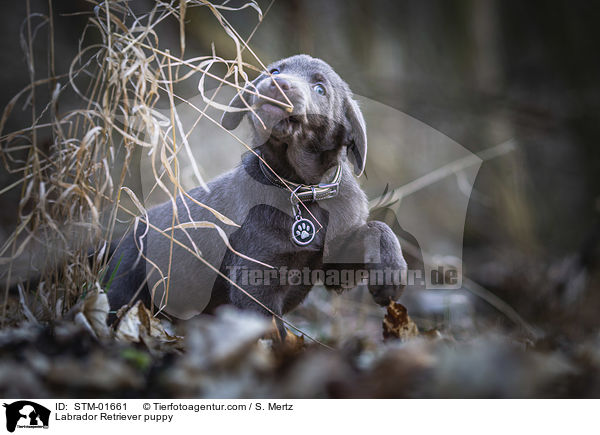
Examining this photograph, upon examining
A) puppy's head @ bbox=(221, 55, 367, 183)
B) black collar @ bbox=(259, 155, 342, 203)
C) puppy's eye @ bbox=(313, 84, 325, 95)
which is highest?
puppy's eye @ bbox=(313, 84, 325, 95)

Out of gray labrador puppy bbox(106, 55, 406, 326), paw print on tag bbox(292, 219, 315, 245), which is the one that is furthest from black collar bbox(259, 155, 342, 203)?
paw print on tag bbox(292, 219, 315, 245)

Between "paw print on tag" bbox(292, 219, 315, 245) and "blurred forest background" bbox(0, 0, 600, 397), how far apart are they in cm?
107

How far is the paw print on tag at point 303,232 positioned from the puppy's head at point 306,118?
22 centimetres

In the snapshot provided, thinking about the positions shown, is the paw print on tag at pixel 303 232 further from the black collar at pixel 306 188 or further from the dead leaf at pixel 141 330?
the dead leaf at pixel 141 330

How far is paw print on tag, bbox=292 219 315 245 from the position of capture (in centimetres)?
225

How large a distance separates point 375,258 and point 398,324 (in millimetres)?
437

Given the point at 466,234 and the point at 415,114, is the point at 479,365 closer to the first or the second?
the point at 415,114

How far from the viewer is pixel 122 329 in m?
1.64

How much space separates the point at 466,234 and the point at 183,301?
186 inches

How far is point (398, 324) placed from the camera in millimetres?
1989

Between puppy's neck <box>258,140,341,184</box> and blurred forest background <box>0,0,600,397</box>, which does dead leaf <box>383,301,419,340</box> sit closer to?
blurred forest background <box>0,0,600,397</box>

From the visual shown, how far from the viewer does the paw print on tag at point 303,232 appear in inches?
88.6
